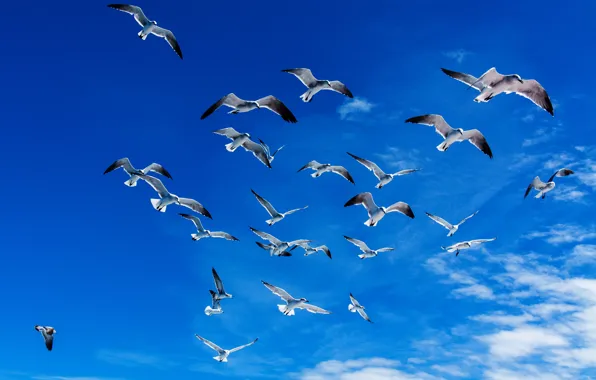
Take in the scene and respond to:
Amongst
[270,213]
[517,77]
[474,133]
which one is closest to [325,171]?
[270,213]

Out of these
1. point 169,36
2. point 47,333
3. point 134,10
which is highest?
point 169,36

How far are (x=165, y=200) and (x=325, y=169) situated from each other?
8800 mm

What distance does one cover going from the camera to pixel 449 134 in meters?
27.5

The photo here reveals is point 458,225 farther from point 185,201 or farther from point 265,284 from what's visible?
point 185,201

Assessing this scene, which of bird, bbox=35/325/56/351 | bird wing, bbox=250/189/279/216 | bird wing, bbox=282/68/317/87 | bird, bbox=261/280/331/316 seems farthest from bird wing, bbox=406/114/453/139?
bird, bbox=35/325/56/351

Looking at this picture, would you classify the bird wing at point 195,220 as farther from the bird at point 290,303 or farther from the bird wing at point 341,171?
the bird wing at point 341,171

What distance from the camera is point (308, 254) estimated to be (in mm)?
36156

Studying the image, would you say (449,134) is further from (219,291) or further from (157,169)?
(219,291)

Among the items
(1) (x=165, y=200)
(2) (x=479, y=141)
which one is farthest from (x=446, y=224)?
(1) (x=165, y=200)

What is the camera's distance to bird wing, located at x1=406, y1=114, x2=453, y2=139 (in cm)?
2756

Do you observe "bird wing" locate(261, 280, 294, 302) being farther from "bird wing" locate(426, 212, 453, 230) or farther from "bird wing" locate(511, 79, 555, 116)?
"bird wing" locate(511, 79, 555, 116)

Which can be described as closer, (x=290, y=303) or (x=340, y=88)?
(x=340, y=88)

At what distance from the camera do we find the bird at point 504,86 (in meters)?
23.6

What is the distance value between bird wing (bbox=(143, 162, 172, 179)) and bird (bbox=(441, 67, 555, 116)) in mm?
15453
